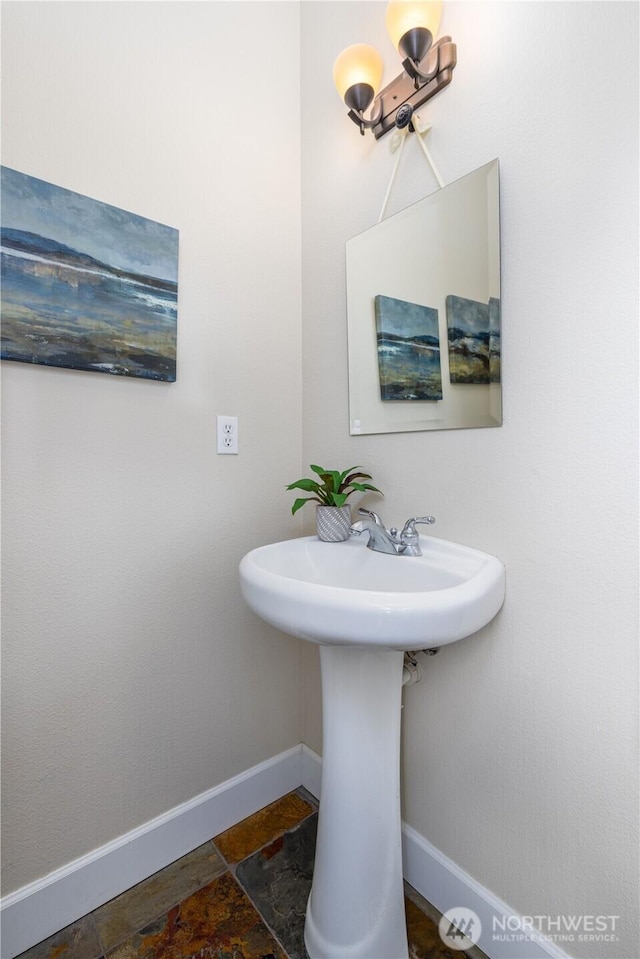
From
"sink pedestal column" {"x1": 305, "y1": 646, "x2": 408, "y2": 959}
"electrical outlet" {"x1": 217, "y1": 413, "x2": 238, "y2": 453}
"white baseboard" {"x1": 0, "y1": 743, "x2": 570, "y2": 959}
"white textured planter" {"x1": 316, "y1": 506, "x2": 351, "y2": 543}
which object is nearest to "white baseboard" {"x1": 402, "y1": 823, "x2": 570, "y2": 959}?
"white baseboard" {"x1": 0, "y1": 743, "x2": 570, "y2": 959}

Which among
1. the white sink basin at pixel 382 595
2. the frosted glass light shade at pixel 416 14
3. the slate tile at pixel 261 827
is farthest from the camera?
the slate tile at pixel 261 827

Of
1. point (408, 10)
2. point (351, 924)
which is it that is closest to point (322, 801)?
point (351, 924)

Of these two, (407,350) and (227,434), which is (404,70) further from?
(227,434)

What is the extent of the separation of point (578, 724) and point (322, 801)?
Answer: 568 mm

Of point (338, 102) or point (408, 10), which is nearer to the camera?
point (408, 10)

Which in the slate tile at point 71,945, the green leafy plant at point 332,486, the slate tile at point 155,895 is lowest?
the slate tile at point 155,895

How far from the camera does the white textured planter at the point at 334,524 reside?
1155 millimetres

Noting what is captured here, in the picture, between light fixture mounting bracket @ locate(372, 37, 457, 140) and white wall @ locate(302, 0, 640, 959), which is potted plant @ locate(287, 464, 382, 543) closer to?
white wall @ locate(302, 0, 640, 959)

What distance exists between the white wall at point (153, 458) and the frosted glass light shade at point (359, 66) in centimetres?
35

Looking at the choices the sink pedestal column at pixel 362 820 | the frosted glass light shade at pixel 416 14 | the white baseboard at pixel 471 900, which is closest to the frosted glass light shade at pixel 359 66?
the frosted glass light shade at pixel 416 14

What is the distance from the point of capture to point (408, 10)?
95cm

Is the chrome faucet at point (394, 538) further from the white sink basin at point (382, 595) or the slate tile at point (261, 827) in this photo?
the slate tile at point (261, 827)

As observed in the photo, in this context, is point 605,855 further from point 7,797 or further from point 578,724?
point 7,797

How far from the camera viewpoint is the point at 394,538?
1043 millimetres
